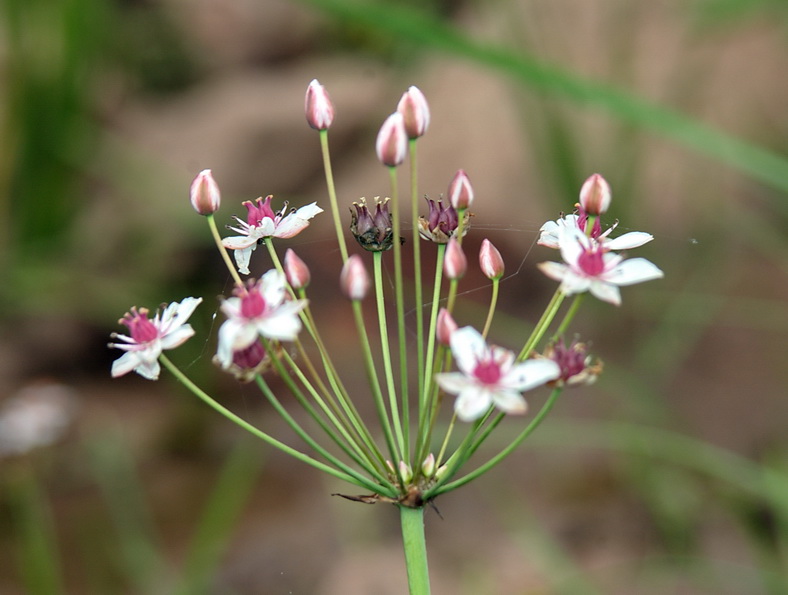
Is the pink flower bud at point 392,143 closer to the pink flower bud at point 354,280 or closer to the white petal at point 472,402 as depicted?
the pink flower bud at point 354,280

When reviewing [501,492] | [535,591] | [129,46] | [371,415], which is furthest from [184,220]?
[129,46]

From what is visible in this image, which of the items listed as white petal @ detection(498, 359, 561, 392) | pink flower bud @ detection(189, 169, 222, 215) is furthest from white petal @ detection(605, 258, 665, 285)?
pink flower bud @ detection(189, 169, 222, 215)

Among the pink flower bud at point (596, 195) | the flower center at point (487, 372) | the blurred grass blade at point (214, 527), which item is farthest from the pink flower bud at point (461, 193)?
the blurred grass blade at point (214, 527)

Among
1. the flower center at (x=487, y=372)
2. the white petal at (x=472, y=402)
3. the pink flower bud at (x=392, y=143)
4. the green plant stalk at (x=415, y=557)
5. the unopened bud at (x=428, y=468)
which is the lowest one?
the green plant stalk at (x=415, y=557)

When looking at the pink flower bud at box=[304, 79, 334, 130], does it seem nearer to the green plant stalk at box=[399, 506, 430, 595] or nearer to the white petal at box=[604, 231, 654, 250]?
the white petal at box=[604, 231, 654, 250]

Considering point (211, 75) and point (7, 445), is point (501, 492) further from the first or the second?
point (211, 75)

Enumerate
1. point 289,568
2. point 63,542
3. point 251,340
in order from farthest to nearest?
1. point 63,542
2. point 289,568
3. point 251,340

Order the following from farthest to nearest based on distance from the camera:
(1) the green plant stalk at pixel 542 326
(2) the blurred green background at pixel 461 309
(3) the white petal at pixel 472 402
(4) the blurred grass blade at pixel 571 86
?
(2) the blurred green background at pixel 461 309 < (4) the blurred grass blade at pixel 571 86 < (1) the green plant stalk at pixel 542 326 < (3) the white petal at pixel 472 402
